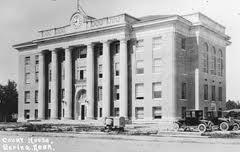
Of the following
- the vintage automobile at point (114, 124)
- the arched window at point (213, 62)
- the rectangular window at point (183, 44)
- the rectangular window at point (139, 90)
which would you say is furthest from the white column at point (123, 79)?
the vintage automobile at point (114, 124)

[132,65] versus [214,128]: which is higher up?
[132,65]

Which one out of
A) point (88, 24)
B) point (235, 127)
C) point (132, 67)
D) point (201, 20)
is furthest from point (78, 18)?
point (235, 127)

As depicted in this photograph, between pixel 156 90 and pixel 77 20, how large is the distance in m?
14.8

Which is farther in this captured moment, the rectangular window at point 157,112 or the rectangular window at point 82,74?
the rectangular window at point 82,74

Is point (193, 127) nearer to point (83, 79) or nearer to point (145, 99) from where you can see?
point (145, 99)

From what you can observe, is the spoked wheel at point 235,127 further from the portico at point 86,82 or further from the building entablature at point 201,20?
the building entablature at point 201,20

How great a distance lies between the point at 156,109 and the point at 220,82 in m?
12.3

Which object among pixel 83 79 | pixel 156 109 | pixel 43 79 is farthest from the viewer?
pixel 43 79

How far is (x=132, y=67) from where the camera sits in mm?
48781

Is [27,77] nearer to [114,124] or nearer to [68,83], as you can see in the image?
[68,83]

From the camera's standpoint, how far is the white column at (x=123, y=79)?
155 feet

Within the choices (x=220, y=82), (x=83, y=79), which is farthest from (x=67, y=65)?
(x=220, y=82)

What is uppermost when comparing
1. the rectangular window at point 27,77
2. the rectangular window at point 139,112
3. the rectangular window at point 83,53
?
the rectangular window at point 83,53

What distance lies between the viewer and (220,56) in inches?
2128
